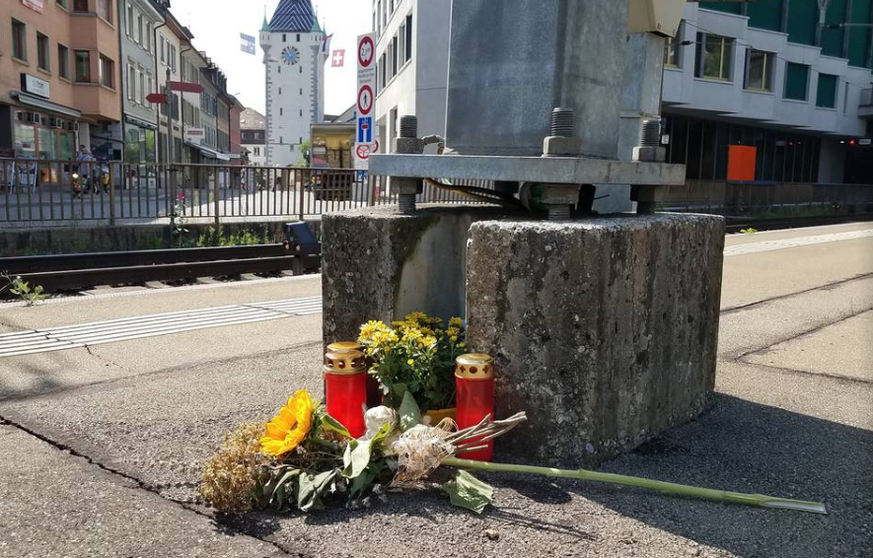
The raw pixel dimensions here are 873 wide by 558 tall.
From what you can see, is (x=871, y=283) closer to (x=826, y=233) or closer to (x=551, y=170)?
(x=551, y=170)

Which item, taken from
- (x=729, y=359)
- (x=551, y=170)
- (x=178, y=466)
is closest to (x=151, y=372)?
(x=178, y=466)

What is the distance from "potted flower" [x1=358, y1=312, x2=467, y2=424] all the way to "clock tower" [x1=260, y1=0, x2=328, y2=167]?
384ft

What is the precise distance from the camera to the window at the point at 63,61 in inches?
1494

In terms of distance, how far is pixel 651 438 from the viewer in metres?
3.86

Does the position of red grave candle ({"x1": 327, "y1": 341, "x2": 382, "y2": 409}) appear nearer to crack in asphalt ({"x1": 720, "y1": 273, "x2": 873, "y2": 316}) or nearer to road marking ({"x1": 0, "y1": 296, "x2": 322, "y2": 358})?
road marking ({"x1": 0, "y1": 296, "x2": 322, "y2": 358})

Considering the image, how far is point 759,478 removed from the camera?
341 centimetres

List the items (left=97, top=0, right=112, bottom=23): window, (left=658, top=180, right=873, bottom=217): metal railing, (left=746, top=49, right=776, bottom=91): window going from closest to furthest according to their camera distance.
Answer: (left=658, top=180, right=873, bottom=217): metal railing
(left=746, top=49, right=776, bottom=91): window
(left=97, top=0, right=112, bottom=23): window

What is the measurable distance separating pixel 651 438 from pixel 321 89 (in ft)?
409

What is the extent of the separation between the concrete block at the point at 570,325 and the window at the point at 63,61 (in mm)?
39997

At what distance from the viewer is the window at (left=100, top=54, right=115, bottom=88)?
136 ft

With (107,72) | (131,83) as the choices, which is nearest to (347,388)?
(107,72)

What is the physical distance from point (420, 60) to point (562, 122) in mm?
27485

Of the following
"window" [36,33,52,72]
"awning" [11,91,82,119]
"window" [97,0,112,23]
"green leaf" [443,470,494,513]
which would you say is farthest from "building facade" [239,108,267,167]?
"green leaf" [443,470,494,513]

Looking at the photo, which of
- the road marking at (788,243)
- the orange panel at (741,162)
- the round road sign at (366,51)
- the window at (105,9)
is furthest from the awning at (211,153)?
the road marking at (788,243)
